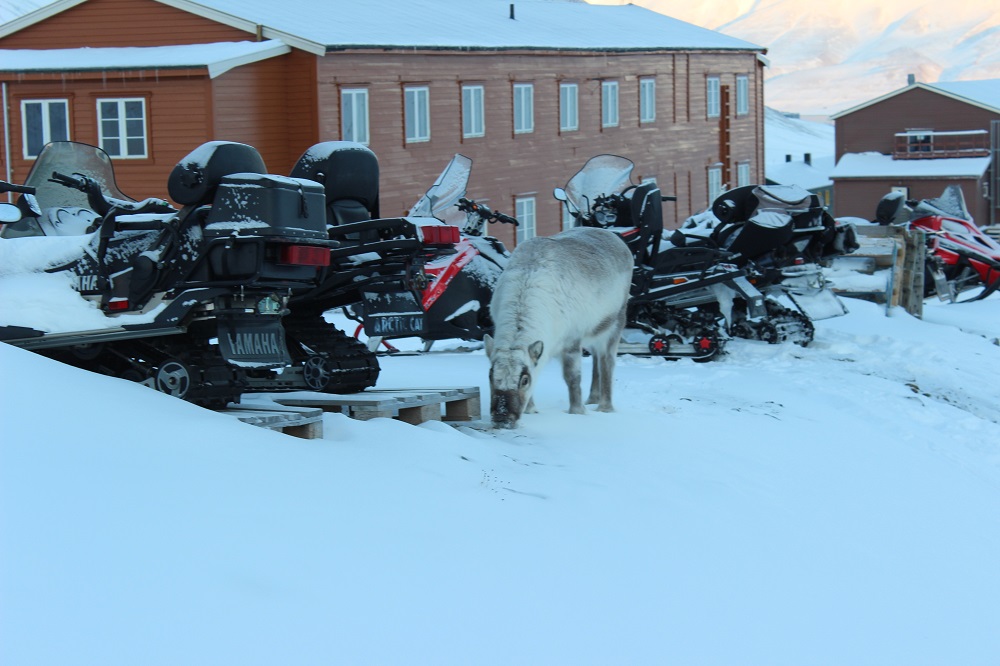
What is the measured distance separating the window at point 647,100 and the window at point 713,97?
169 inches

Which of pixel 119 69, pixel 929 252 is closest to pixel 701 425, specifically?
pixel 929 252

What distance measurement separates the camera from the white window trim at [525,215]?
3141cm

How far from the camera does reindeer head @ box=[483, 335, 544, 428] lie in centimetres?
857

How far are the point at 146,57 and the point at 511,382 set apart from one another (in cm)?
1733

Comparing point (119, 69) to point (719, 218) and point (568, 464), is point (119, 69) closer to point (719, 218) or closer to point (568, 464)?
point (719, 218)

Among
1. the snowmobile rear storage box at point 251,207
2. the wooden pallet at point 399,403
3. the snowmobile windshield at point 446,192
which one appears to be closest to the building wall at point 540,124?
the snowmobile windshield at point 446,192

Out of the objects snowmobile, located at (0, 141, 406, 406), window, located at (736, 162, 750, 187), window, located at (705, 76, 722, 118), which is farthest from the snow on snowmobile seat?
window, located at (736, 162, 750, 187)

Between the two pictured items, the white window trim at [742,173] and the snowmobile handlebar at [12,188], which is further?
the white window trim at [742,173]

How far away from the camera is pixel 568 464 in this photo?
7.62 meters

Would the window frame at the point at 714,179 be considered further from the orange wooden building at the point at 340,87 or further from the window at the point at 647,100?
the orange wooden building at the point at 340,87

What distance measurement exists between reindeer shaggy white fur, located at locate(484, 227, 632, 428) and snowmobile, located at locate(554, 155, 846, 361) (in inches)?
127

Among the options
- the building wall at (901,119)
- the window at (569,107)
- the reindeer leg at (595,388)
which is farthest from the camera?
the building wall at (901,119)

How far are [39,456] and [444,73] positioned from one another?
2381 cm

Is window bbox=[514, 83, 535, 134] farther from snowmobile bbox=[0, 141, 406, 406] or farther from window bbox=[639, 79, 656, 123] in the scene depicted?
snowmobile bbox=[0, 141, 406, 406]
